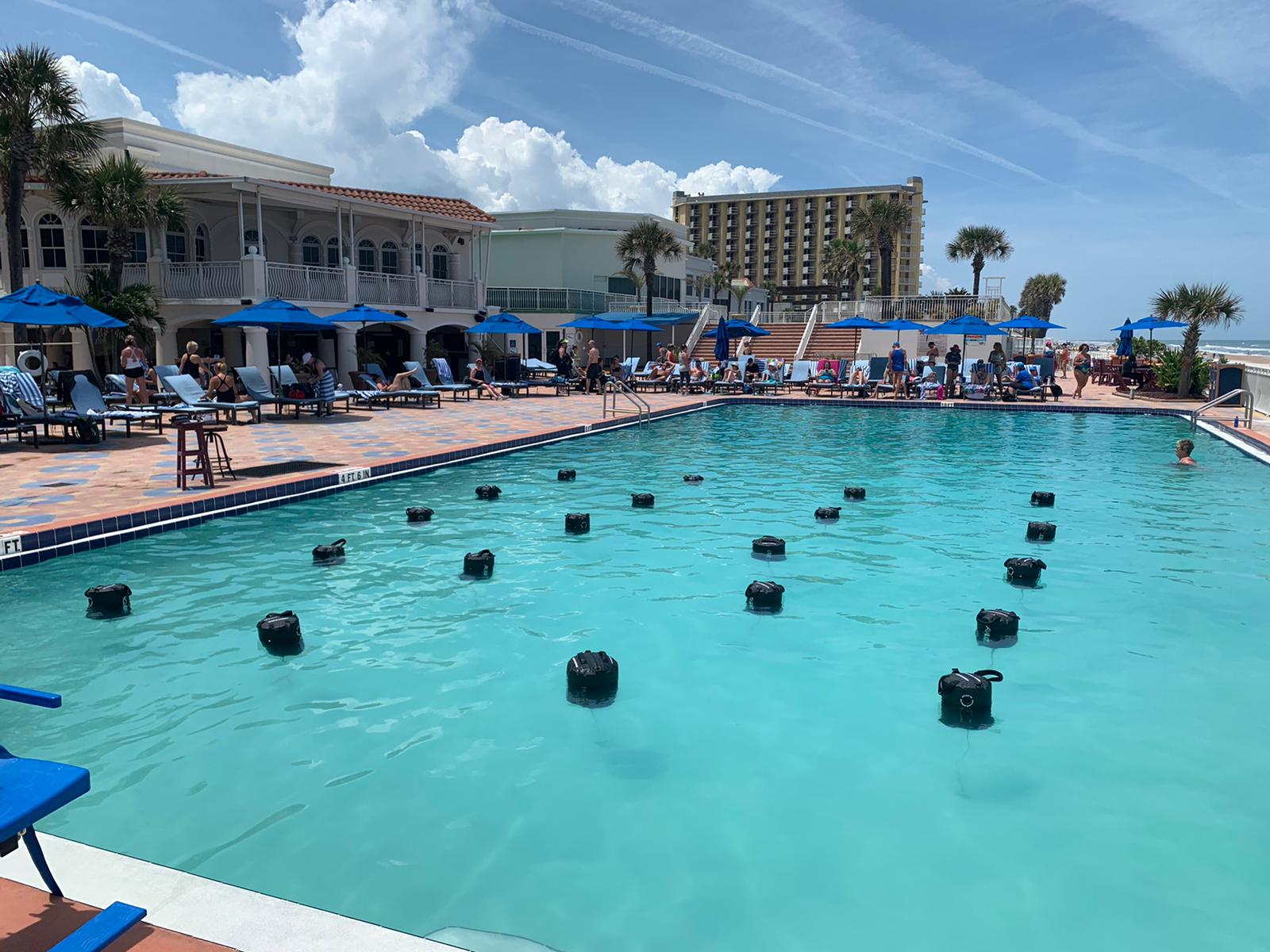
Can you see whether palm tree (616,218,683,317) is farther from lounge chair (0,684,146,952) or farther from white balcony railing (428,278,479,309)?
lounge chair (0,684,146,952)

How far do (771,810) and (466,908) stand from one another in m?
1.40

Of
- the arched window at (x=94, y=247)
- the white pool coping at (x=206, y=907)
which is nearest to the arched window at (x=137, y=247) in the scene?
the arched window at (x=94, y=247)

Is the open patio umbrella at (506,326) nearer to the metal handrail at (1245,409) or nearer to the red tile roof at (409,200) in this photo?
the red tile roof at (409,200)

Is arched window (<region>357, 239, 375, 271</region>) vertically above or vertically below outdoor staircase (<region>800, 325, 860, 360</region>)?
above

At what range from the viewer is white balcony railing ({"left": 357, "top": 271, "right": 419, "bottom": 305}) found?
2494 cm

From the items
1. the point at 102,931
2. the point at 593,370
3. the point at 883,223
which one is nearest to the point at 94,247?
the point at 593,370

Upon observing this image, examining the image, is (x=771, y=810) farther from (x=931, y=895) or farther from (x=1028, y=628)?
(x=1028, y=628)

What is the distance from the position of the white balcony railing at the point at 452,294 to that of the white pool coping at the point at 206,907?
2528 centimetres

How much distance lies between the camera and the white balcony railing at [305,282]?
22.4 m

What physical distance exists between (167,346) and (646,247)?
971 inches

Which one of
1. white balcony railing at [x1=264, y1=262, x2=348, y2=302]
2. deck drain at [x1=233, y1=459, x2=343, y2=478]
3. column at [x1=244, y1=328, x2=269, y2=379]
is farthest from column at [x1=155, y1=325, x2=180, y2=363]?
deck drain at [x1=233, y1=459, x2=343, y2=478]

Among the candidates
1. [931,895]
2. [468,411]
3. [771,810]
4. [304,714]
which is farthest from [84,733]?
[468,411]

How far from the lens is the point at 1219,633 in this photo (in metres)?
6.08

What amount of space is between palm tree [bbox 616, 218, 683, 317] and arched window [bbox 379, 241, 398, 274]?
13.9 metres
